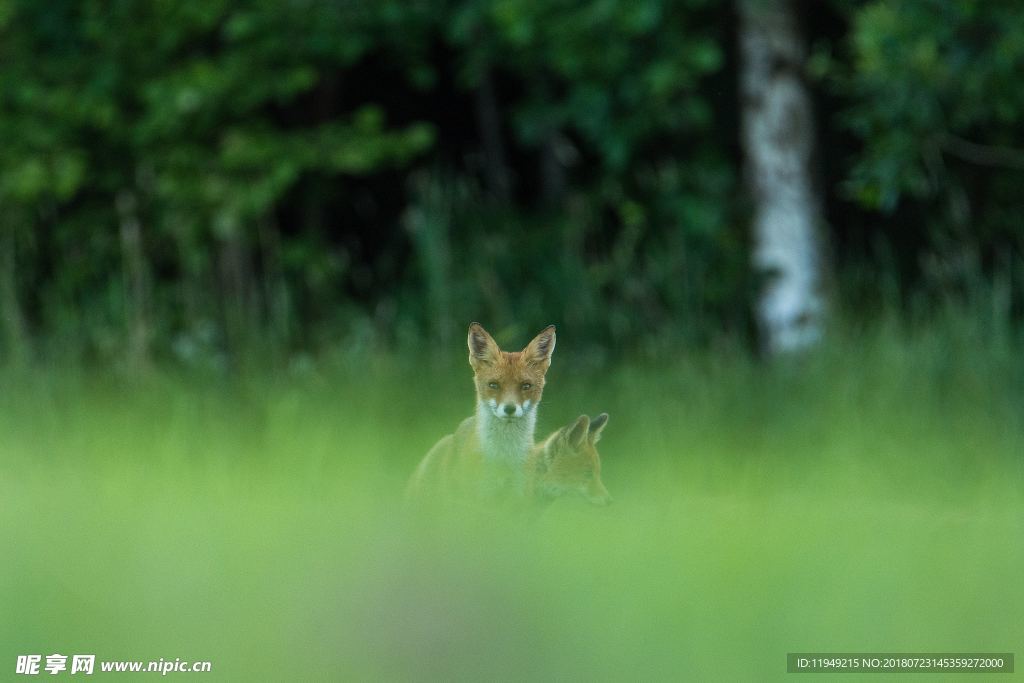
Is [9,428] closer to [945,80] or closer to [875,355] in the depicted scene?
[875,355]

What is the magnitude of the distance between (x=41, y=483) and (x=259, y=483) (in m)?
0.72

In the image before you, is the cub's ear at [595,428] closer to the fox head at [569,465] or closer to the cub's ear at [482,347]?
the fox head at [569,465]

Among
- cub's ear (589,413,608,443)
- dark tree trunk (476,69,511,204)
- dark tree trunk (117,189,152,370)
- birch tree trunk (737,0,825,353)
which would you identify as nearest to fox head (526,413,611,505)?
cub's ear (589,413,608,443)

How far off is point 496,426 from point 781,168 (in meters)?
6.74

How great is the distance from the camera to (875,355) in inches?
289

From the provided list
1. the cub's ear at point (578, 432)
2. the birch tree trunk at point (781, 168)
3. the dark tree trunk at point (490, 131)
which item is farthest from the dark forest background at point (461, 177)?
the cub's ear at point (578, 432)

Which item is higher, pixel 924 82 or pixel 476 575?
pixel 924 82

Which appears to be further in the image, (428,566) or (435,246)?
(435,246)

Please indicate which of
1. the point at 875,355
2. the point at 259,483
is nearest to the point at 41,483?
Answer: the point at 259,483

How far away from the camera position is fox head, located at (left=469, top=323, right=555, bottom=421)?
2.99 metres

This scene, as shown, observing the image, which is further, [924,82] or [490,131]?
[490,131]

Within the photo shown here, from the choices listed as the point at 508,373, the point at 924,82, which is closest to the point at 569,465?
the point at 508,373

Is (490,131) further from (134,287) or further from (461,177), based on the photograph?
(134,287)

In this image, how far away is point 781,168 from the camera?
934 centimetres
